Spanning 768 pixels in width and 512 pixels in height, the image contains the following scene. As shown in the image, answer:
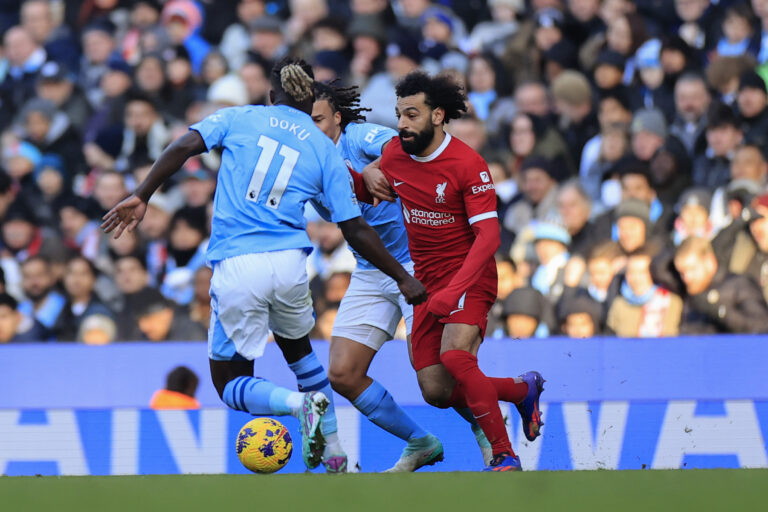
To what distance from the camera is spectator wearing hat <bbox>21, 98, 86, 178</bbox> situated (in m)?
10.8

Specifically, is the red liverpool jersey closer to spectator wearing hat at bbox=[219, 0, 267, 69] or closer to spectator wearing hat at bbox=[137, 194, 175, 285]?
spectator wearing hat at bbox=[137, 194, 175, 285]

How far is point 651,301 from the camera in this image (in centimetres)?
Answer: 843

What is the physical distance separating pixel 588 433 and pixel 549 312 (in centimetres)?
175

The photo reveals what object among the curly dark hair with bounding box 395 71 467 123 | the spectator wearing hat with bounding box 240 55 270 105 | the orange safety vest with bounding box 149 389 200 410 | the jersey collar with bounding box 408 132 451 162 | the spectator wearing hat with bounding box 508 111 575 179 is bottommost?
the orange safety vest with bounding box 149 389 200 410

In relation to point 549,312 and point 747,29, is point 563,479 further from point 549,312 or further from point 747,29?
point 747,29

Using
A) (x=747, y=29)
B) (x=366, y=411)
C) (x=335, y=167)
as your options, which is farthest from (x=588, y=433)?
(x=747, y=29)

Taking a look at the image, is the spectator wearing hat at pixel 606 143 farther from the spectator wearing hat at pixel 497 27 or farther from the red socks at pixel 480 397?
the red socks at pixel 480 397

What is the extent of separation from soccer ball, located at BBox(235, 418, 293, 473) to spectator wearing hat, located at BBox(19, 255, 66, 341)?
181 inches

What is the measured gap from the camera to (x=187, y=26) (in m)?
11.2

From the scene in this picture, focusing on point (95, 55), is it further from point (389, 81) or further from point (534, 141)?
point (534, 141)

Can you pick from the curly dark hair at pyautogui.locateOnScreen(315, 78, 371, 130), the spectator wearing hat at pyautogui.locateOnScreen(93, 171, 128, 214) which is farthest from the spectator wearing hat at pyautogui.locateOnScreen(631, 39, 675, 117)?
the spectator wearing hat at pyautogui.locateOnScreen(93, 171, 128, 214)

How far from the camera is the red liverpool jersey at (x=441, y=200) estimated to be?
5797 millimetres

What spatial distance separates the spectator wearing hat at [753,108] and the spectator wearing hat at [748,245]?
71 centimetres

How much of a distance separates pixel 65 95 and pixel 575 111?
180 inches
